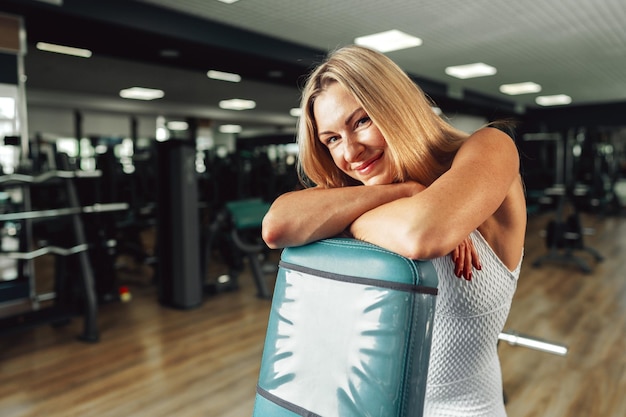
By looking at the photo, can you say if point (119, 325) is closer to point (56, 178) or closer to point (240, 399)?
point (56, 178)

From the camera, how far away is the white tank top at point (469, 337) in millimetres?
793

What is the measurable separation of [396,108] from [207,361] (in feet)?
8.25

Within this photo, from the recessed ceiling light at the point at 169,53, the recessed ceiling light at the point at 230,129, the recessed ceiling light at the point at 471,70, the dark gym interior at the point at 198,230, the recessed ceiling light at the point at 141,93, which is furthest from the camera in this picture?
the recessed ceiling light at the point at 230,129

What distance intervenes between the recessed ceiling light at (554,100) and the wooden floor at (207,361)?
27.1ft

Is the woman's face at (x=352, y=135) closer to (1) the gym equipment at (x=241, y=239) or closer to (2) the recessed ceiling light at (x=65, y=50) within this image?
(1) the gym equipment at (x=241, y=239)

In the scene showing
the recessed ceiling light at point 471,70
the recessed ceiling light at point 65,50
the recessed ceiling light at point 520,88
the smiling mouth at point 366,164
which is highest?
the recessed ceiling light at point 520,88

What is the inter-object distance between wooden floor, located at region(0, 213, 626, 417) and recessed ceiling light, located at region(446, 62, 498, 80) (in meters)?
4.47

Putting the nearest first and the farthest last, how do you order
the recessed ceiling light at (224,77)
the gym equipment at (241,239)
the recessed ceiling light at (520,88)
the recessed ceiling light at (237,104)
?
the gym equipment at (241,239) → the recessed ceiling light at (224,77) → the recessed ceiling light at (520,88) → the recessed ceiling light at (237,104)

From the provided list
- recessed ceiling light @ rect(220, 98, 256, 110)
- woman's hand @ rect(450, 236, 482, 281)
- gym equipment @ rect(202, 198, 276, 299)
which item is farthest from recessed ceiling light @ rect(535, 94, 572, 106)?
woman's hand @ rect(450, 236, 482, 281)

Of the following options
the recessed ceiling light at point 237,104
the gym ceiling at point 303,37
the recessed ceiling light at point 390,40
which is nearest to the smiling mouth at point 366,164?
the gym ceiling at point 303,37

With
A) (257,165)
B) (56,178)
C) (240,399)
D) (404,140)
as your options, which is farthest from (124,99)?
(404,140)

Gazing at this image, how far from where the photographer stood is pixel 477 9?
4680 mm

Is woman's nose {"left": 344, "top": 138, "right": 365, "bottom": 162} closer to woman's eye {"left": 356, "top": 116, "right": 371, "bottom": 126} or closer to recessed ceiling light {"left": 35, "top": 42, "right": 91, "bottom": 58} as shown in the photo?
woman's eye {"left": 356, "top": 116, "right": 371, "bottom": 126}

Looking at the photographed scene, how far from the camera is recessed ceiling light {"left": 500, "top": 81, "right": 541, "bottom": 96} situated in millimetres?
9549
